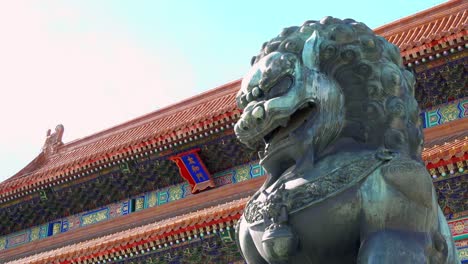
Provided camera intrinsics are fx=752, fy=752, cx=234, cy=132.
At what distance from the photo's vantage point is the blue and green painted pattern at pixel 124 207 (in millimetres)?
12883

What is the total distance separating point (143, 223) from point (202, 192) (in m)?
1.29

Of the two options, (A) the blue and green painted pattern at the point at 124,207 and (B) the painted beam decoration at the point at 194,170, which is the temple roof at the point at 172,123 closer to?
(B) the painted beam decoration at the point at 194,170

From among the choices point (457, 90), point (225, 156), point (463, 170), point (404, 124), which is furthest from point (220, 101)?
point (404, 124)

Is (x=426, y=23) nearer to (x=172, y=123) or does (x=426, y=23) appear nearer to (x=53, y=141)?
(x=172, y=123)

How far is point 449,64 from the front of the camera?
10.8 m

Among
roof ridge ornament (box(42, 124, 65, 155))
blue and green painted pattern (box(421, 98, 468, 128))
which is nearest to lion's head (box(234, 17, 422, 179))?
blue and green painted pattern (box(421, 98, 468, 128))

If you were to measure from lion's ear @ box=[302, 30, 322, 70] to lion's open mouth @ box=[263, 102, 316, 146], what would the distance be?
13 centimetres

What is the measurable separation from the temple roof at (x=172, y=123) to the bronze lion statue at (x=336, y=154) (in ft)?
27.4

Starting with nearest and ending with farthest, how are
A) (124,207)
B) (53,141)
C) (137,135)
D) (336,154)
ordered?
(336,154) → (124,207) → (137,135) → (53,141)

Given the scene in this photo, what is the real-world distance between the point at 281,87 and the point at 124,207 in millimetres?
12282

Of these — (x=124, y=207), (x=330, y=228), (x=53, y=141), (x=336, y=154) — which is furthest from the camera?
(x=53, y=141)

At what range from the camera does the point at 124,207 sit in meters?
14.3

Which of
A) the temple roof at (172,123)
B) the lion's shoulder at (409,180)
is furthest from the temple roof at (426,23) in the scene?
the lion's shoulder at (409,180)

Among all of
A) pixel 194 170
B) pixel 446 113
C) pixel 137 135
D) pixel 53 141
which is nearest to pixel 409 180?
pixel 446 113
